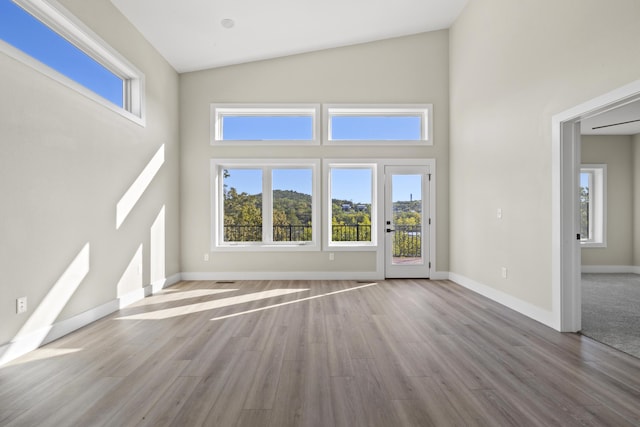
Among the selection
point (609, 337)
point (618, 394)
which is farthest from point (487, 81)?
point (618, 394)

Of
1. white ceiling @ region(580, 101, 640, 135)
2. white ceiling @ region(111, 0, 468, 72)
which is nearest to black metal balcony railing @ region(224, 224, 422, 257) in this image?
white ceiling @ region(111, 0, 468, 72)

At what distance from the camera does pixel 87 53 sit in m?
3.44

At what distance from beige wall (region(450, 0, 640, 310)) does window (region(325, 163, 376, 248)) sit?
1.46m

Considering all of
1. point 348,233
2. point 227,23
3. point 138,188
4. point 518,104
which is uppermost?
point 227,23

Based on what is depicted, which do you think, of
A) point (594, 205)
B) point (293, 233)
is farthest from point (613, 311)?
point (293, 233)

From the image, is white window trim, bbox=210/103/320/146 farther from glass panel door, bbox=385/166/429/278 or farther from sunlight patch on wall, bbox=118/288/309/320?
sunlight patch on wall, bbox=118/288/309/320

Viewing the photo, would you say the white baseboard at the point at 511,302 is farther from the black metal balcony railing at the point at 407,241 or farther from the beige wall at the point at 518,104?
the black metal balcony railing at the point at 407,241

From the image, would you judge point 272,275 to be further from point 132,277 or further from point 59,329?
point 59,329

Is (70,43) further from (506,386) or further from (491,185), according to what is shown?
(491,185)

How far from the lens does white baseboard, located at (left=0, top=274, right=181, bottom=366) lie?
2.45 meters

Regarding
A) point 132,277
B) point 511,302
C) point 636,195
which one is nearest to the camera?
point 511,302

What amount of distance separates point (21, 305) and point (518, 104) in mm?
5350

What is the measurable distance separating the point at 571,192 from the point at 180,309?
4.52 meters

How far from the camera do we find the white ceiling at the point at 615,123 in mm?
4168
